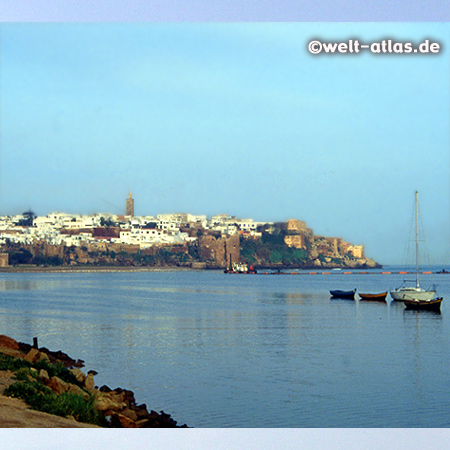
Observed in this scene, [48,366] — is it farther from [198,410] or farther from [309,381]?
[309,381]

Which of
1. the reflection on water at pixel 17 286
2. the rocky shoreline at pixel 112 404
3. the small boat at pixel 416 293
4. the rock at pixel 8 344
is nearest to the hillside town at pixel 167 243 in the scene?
the reflection on water at pixel 17 286

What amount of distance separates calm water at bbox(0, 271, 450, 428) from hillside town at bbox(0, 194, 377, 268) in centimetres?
4087

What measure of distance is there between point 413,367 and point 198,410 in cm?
332

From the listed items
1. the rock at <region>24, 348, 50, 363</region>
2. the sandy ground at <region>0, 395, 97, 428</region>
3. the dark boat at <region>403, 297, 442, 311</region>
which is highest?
the sandy ground at <region>0, 395, 97, 428</region>

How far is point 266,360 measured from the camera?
8.27 m

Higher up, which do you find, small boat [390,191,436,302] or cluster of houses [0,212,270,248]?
cluster of houses [0,212,270,248]

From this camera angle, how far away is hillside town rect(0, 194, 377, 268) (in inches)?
2226

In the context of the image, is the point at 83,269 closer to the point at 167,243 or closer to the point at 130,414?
the point at 167,243

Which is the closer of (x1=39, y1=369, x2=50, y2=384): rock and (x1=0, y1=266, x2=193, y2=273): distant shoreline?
(x1=39, y1=369, x2=50, y2=384): rock

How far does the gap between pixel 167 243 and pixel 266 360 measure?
51939 millimetres

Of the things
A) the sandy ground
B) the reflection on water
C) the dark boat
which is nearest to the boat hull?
the dark boat

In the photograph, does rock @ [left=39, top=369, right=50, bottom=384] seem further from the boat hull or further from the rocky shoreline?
the boat hull

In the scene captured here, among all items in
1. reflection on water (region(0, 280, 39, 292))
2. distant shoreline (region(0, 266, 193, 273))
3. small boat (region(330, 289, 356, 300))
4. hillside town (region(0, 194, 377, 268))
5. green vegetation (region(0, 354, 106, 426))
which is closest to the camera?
green vegetation (region(0, 354, 106, 426))

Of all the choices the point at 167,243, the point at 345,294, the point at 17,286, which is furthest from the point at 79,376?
the point at 167,243
